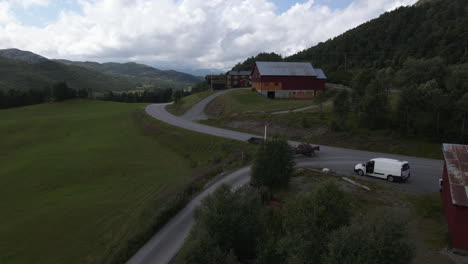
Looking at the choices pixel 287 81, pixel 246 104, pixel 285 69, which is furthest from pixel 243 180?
pixel 285 69

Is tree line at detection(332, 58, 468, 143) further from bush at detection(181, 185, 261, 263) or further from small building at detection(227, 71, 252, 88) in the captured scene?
small building at detection(227, 71, 252, 88)

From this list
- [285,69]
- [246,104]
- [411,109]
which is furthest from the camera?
[285,69]

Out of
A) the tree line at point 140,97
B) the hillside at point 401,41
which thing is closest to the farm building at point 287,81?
the hillside at point 401,41

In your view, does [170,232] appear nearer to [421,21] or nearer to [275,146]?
[275,146]

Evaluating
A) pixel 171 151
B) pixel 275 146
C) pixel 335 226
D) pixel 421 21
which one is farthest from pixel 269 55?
pixel 335 226

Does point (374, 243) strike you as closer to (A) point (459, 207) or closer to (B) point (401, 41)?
(A) point (459, 207)

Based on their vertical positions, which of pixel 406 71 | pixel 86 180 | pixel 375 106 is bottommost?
pixel 86 180
